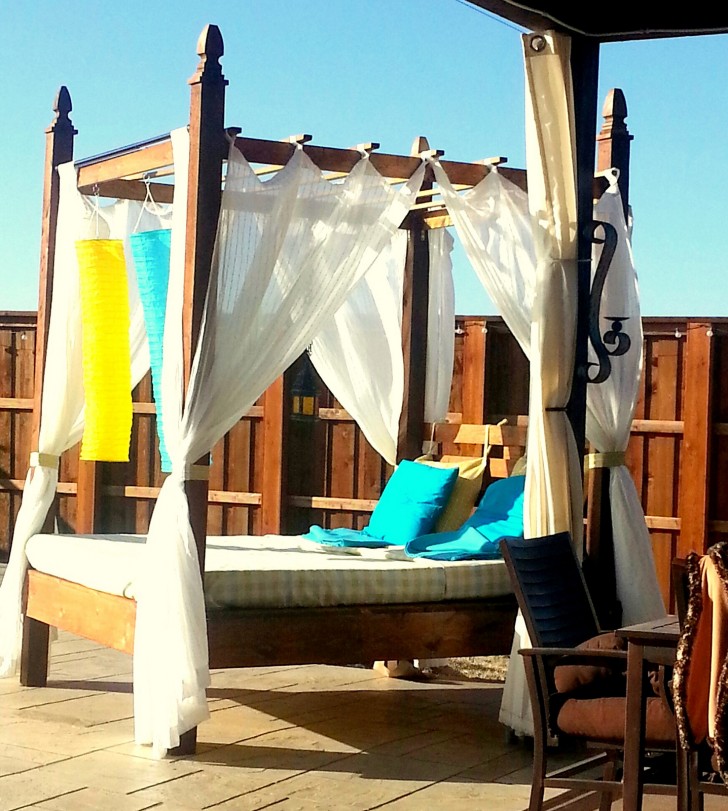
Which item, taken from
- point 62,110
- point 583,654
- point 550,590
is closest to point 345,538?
point 550,590

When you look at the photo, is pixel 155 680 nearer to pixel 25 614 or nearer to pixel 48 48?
pixel 25 614

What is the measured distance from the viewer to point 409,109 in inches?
368

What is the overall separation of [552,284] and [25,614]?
2662 mm

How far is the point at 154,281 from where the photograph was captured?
541cm

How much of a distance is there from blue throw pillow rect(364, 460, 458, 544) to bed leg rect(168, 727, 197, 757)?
1650 mm

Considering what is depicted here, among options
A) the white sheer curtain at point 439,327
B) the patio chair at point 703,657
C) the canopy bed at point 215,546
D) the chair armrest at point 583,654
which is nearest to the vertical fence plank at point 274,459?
the white sheer curtain at point 439,327

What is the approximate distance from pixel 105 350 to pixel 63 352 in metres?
0.32

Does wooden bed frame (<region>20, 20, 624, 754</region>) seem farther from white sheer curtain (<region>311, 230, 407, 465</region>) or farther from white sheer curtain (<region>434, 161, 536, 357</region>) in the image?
white sheer curtain (<region>311, 230, 407, 465</region>)

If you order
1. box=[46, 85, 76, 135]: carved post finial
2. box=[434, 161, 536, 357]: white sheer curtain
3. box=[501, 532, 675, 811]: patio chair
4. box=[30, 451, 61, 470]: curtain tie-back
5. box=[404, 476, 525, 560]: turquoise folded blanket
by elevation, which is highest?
box=[46, 85, 76, 135]: carved post finial

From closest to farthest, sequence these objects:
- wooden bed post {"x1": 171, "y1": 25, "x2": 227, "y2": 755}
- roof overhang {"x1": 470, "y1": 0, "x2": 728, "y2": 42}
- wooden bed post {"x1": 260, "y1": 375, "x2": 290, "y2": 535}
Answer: wooden bed post {"x1": 171, "y1": 25, "x2": 227, "y2": 755} → roof overhang {"x1": 470, "y1": 0, "x2": 728, "y2": 42} → wooden bed post {"x1": 260, "y1": 375, "x2": 290, "y2": 535}

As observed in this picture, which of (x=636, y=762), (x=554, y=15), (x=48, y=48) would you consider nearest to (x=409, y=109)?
(x=48, y=48)

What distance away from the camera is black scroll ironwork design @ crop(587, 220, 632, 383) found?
16.9ft

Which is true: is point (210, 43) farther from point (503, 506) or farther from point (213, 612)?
point (503, 506)

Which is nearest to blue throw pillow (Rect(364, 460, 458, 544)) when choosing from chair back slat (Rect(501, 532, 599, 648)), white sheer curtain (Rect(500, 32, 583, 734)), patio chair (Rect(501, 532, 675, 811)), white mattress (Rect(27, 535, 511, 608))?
white mattress (Rect(27, 535, 511, 608))
